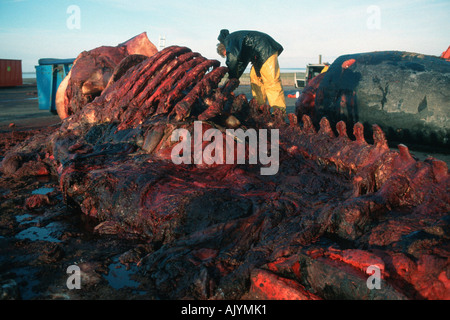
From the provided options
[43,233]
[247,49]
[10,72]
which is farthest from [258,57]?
[10,72]

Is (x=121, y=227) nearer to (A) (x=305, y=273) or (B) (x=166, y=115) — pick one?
(B) (x=166, y=115)

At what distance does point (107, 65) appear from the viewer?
5.89m

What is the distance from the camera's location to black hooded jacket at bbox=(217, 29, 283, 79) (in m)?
6.56

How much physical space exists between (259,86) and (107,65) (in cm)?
298

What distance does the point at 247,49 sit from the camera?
6844 mm

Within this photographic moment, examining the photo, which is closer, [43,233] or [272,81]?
[43,233]

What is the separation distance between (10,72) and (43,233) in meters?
26.9

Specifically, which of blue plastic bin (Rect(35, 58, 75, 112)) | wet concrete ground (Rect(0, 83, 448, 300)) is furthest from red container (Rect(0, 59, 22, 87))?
wet concrete ground (Rect(0, 83, 448, 300))

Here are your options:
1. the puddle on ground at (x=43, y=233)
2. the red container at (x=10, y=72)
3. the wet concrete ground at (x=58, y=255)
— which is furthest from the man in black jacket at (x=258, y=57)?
the red container at (x=10, y=72)

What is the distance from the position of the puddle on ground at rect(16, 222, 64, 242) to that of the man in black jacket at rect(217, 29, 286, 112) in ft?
14.7

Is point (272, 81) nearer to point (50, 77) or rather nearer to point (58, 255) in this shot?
point (58, 255)

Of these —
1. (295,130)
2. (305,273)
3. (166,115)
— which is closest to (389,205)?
(305,273)

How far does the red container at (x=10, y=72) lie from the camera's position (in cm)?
2448

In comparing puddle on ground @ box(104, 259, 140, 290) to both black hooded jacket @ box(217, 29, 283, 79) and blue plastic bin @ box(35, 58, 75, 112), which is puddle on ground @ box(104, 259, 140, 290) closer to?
black hooded jacket @ box(217, 29, 283, 79)
